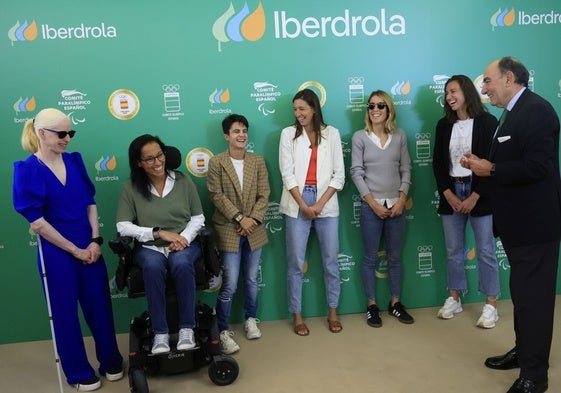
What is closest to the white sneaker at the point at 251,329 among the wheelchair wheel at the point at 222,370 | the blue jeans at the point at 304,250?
the blue jeans at the point at 304,250

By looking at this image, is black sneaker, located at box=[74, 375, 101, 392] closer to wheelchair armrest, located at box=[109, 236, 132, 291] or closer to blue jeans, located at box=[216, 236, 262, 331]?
wheelchair armrest, located at box=[109, 236, 132, 291]

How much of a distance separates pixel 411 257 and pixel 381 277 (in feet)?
0.95

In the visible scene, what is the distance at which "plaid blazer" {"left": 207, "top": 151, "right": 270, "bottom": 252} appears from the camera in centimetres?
321

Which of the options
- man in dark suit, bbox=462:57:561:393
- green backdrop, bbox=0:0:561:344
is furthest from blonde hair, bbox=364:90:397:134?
man in dark suit, bbox=462:57:561:393

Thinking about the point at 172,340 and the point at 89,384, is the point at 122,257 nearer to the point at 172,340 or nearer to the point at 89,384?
the point at 172,340

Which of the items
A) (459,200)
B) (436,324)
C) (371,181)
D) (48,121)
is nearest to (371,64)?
(371,181)

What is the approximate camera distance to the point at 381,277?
12.4 feet

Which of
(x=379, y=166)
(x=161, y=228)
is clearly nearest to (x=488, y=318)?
(x=379, y=166)

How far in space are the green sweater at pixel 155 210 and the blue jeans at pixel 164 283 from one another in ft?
0.44

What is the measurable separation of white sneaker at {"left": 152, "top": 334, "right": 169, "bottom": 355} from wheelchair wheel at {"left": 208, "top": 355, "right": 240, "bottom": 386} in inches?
11.2

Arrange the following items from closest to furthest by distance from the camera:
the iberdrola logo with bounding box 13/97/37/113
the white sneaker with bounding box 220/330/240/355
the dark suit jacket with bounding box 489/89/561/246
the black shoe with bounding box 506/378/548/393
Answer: the dark suit jacket with bounding box 489/89/561/246
the black shoe with bounding box 506/378/548/393
the white sneaker with bounding box 220/330/240/355
the iberdrola logo with bounding box 13/97/37/113

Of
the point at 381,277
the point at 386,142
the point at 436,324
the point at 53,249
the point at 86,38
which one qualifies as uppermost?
the point at 86,38

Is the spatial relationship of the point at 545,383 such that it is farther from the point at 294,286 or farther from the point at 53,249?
the point at 53,249

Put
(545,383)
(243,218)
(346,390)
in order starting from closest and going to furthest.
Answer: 1. (545,383)
2. (346,390)
3. (243,218)
